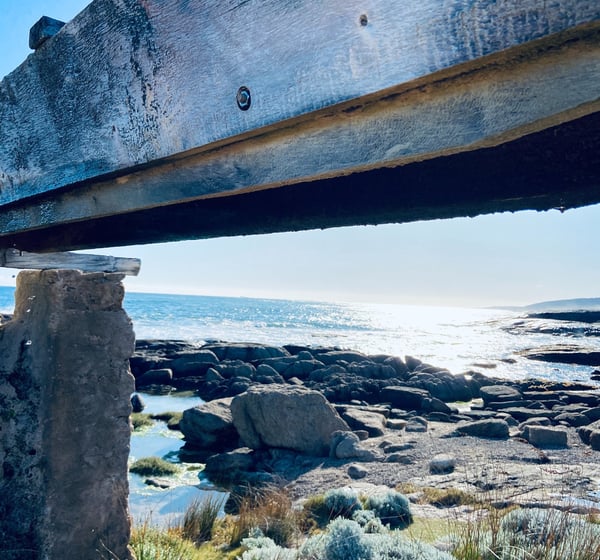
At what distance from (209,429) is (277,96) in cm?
1117

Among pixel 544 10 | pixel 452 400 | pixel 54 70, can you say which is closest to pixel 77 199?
pixel 54 70

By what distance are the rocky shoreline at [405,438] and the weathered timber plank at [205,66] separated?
4878 mm

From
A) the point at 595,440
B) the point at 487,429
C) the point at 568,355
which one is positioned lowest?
the point at 568,355

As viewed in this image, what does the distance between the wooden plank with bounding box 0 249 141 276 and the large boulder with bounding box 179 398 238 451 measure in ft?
30.0

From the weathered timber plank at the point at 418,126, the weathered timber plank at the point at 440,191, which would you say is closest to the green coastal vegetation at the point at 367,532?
the weathered timber plank at the point at 440,191

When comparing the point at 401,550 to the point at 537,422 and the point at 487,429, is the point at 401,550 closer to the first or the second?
the point at 487,429

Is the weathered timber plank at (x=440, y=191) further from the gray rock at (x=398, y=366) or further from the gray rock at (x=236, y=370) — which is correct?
the gray rock at (x=398, y=366)

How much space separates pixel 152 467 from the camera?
9.47 meters

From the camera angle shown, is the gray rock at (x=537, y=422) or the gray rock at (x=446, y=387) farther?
the gray rock at (x=446, y=387)

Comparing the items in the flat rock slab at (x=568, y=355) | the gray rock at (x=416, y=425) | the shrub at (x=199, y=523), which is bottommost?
the flat rock slab at (x=568, y=355)

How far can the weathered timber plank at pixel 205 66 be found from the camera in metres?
0.56

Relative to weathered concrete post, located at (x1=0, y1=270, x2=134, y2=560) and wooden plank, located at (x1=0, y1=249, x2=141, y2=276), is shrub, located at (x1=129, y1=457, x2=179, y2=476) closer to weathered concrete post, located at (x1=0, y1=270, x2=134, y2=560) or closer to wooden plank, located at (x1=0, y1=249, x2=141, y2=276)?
weathered concrete post, located at (x1=0, y1=270, x2=134, y2=560)

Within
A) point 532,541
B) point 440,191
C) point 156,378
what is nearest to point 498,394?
point 156,378

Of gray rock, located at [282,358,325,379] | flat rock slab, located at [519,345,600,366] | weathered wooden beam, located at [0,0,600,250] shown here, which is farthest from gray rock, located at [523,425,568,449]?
flat rock slab, located at [519,345,600,366]
